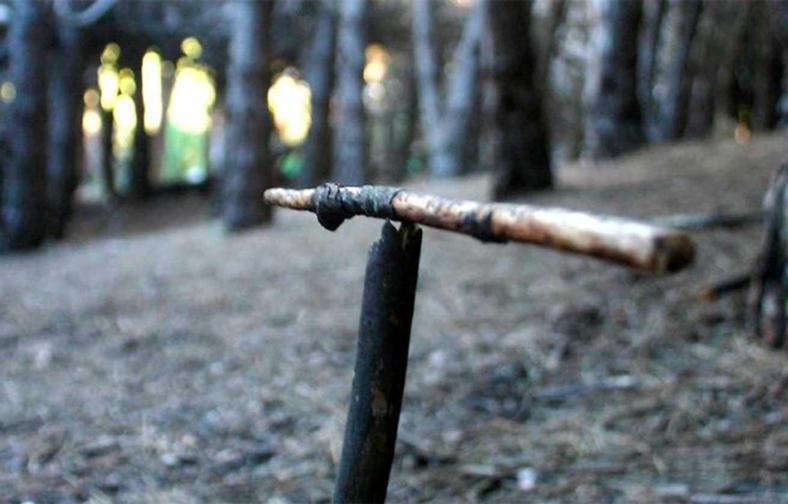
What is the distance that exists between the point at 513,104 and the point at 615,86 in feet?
9.70

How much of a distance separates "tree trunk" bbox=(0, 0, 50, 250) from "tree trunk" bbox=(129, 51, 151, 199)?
9.20 meters

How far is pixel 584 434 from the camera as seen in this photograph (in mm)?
3158

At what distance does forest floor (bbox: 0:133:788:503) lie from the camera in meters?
2.87

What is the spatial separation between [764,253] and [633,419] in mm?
960

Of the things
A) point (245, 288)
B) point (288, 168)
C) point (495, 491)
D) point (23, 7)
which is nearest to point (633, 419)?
point (495, 491)

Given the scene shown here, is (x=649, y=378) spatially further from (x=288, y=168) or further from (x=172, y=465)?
(x=288, y=168)

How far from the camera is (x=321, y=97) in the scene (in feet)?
44.5

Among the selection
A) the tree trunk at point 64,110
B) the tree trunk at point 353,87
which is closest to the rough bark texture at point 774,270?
the tree trunk at point 353,87

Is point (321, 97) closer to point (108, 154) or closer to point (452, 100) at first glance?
point (452, 100)

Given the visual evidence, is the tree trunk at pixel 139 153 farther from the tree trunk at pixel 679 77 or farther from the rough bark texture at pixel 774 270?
the rough bark texture at pixel 774 270

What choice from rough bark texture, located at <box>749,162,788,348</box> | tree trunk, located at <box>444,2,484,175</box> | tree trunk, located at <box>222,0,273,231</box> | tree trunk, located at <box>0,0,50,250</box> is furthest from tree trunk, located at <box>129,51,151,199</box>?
rough bark texture, located at <box>749,162,788,348</box>

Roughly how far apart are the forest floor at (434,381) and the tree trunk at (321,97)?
6942mm

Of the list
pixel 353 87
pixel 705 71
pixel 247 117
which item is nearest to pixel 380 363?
pixel 247 117

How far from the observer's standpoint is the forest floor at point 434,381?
9.43 ft
